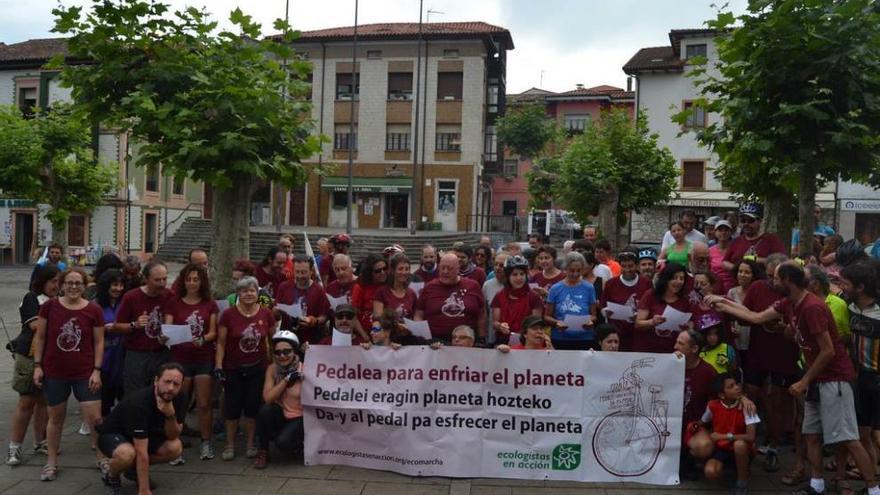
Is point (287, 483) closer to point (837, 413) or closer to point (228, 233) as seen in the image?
point (228, 233)

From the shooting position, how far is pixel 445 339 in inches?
288

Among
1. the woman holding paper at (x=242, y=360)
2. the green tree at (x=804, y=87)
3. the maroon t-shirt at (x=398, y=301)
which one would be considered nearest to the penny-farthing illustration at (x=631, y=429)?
the maroon t-shirt at (x=398, y=301)

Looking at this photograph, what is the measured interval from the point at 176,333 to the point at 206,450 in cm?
112

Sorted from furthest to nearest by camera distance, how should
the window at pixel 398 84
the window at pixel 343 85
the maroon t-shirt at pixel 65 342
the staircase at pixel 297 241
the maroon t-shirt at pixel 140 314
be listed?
the window at pixel 343 85, the window at pixel 398 84, the staircase at pixel 297 241, the maroon t-shirt at pixel 140 314, the maroon t-shirt at pixel 65 342

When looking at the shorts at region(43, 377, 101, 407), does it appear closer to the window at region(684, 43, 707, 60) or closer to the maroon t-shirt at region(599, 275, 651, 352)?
the maroon t-shirt at region(599, 275, 651, 352)

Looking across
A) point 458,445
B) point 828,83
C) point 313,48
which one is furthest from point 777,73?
point 313,48

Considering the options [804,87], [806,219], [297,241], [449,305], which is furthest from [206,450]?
[297,241]

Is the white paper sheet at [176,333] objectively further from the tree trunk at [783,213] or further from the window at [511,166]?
the window at [511,166]

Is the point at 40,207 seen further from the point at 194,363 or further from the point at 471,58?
the point at 194,363

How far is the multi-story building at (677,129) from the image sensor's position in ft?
127

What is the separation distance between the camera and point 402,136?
1764 inches

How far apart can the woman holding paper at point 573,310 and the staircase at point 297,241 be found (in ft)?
73.6

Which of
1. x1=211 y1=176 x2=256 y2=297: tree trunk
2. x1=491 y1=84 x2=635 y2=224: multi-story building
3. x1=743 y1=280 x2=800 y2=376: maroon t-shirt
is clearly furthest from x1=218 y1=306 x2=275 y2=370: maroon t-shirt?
x1=491 y1=84 x2=635 y2=224: multi-story building

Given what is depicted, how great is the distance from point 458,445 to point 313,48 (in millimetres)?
41671
